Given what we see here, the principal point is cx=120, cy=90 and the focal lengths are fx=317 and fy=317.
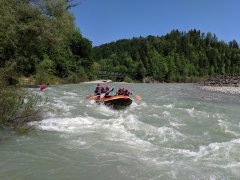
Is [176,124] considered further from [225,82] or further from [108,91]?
[225,82]

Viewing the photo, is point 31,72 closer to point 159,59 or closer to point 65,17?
point 65,17

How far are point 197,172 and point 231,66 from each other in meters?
134

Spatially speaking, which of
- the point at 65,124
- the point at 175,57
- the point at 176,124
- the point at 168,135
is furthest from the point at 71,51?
the point at 175,57

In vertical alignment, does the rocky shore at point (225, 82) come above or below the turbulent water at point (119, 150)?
above

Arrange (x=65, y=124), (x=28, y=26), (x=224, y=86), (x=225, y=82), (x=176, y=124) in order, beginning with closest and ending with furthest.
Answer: (x=65, y=124) → (x=176, y=124) → (x=28, y=26) → (x=224, y=86) → (x=225, y=82)

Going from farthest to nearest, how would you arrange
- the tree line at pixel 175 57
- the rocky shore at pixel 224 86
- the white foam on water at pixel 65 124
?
the tree line at pixel 175 57 < the rocky shore at pixel 224 86 < the white foam on water at pixel 65 124

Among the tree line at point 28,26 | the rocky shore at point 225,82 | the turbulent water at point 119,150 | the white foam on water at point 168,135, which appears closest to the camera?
the turbulent water at point 119,150

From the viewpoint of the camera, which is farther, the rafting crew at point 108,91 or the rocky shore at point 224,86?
the rocky shore at point 224,86

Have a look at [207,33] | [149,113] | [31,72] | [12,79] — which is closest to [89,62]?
[31,72]

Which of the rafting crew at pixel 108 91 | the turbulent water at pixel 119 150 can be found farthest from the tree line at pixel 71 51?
the rafting crew at pixel 108 91

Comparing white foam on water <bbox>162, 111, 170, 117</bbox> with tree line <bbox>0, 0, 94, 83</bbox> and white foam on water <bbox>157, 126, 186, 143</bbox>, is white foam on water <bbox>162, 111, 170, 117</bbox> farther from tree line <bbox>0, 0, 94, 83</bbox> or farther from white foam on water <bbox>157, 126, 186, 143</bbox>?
tree line <bbox>0, 0, 94, 83</bbox>

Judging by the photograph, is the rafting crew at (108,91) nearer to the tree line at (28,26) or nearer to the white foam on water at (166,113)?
the white foam on water at (166,113)

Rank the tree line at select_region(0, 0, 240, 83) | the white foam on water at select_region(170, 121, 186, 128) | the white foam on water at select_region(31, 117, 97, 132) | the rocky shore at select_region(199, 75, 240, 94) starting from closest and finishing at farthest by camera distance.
A: the white foam on water at select_region(31, 117, 97, 132) → the white foam on water at select_region(170, 121, 186, 128) → the tree line at select_region(0, 0, 240, 83) → the rocky shore at select_region(199, 75, 240, 94)

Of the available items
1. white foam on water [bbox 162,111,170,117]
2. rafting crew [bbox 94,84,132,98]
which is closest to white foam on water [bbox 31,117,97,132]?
white foam on water [bbox 162,111,170,117]
